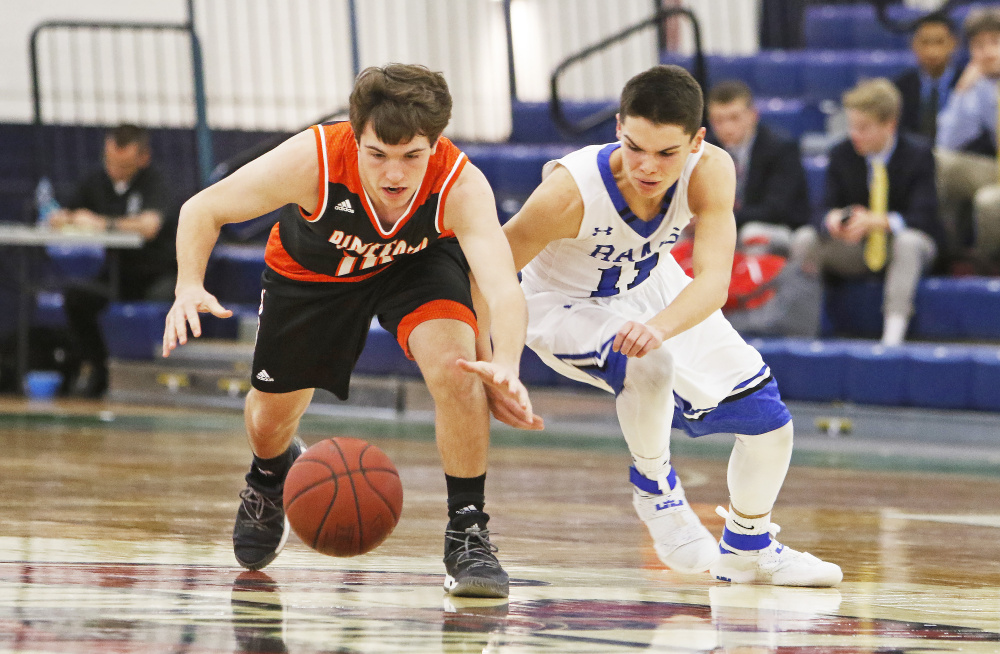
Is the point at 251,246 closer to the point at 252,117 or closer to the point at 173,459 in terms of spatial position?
the point at 252,117

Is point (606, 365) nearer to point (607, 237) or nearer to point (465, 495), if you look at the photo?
point (607, 237)

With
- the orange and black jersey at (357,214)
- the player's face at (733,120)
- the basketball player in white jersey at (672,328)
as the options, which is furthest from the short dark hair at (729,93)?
the orange and black jersey at (357,214)

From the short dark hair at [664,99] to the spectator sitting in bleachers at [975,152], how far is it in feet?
13.8

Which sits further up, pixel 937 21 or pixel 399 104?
pixel 937 21

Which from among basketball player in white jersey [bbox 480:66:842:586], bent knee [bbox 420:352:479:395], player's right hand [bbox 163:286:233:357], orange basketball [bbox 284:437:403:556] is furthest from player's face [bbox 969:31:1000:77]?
player's right hand [bbox 163:286:233:357]

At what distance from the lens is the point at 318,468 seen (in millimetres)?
2941

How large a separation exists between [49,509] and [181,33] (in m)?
6.73

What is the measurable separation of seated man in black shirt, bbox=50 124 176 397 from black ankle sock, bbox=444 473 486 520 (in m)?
5.87

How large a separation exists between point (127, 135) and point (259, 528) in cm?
575

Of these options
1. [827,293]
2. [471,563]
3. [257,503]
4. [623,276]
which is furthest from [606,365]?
[827,293]

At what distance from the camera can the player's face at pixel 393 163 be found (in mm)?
2824

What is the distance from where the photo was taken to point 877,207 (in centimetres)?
684

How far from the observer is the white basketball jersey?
330 cm

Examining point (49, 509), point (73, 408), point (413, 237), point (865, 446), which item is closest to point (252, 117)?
point (73, 408)
